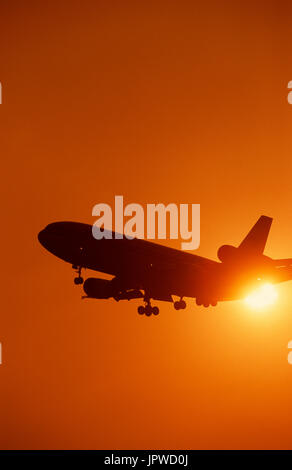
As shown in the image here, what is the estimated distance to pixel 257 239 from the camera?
7588cm

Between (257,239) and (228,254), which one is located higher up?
(257,239)

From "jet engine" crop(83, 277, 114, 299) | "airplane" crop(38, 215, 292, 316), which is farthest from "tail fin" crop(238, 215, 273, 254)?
"jet engine" crop(83, 277, 114, 299)

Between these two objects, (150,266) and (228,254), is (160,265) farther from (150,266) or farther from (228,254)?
(228,254)

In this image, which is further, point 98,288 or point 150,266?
point 98,288

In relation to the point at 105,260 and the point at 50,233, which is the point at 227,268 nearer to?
the point at 105,260

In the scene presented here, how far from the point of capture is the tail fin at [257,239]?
2968 inches

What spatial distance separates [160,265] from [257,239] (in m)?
10.1

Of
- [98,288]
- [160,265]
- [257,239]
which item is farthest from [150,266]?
[257,239]

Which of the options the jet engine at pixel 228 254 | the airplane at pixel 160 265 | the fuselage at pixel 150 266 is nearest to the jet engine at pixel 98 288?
the airplane at pixel 160 265

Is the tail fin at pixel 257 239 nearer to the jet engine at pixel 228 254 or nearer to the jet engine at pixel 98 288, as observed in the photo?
the jet engine at pixel 228 254

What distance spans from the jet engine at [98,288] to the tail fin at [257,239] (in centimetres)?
1500

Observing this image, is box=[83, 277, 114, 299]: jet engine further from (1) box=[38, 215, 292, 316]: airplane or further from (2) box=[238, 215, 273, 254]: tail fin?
(2) box=[238, 215, 273, 254]: tail fin

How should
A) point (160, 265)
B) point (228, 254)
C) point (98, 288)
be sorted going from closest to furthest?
point (228, 254)
point (160, 265)
point (98, 288)

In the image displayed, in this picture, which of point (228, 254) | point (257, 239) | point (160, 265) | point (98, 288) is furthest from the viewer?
point (98, 288)
